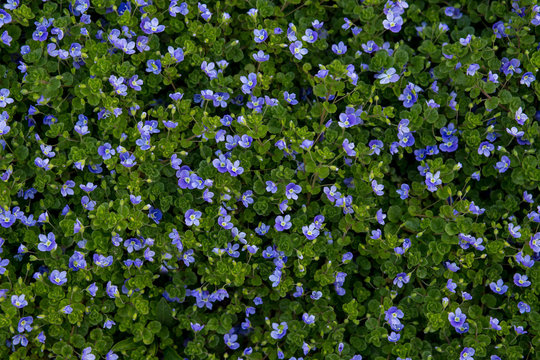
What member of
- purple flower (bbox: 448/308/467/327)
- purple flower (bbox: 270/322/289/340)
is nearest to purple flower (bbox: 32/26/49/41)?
purple flower (bbox: 270/322/289/340)

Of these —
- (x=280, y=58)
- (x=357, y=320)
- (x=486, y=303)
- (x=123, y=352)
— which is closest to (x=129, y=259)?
(x=123, y=352)

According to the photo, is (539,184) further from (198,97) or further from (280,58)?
(198,97)

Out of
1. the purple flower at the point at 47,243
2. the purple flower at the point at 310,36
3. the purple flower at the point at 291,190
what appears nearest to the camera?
the purple flower at the point at 47,243

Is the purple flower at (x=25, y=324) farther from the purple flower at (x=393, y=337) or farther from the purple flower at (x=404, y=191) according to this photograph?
the purple flower at (x=404, y=191)

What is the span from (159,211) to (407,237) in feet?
5.04

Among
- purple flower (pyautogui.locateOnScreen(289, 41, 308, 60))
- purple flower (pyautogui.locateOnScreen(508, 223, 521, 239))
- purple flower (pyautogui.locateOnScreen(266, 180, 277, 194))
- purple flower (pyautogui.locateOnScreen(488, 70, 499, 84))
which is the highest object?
purple flower (pyautogui.locateOnScreen(488, 70, 499, 84))

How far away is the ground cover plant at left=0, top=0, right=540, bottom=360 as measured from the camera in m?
3.22

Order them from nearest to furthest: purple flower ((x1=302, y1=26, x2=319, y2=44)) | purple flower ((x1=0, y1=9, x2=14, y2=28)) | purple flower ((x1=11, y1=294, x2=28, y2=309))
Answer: purple flower ((x1=11, y1=294, x2=28, y2=309)) < purple flower ((x1=0, y1=9, x2=14, y2=28)) < purple flower ((x1=302, y1=26, x2=319, y2=44))

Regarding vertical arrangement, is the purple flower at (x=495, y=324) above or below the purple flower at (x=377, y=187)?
below

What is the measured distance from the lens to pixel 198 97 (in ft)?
11.8

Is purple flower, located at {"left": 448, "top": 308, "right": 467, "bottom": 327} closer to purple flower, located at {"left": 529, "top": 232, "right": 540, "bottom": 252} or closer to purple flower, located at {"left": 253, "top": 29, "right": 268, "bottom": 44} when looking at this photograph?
purple flower, located at {"left": 529, "top": 232, "right": 540, "bottom": 252}

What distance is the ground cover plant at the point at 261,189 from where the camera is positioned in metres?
3.22

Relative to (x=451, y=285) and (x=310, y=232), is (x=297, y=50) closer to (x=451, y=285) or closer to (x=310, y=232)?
(x=310, y=232)

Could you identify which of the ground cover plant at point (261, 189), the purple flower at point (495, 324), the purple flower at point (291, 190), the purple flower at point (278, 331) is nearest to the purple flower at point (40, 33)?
the ground cover plant at point (261, 189)
